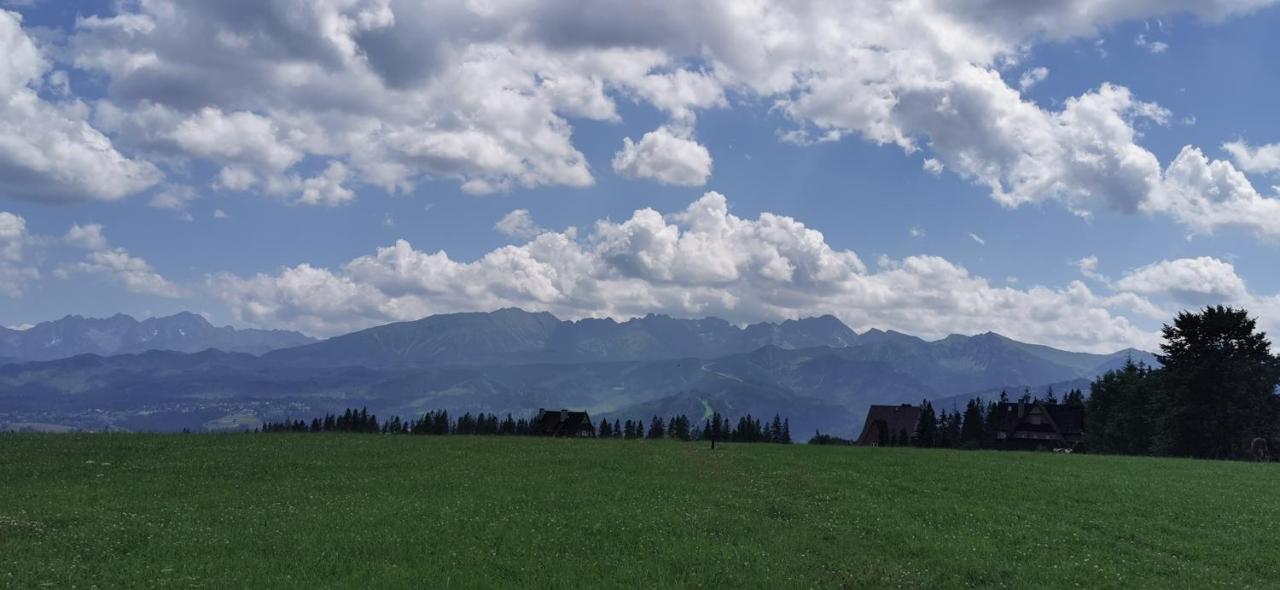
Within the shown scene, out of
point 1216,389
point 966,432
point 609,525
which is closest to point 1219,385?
point 1216,389

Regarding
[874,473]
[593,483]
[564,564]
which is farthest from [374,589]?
[874,473]

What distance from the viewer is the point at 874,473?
40.9 meters

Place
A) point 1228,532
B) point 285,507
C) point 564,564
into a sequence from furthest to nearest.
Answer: point 285,507, point 1228,532, point 564,564

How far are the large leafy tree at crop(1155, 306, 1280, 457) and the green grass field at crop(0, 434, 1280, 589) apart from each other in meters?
48.3

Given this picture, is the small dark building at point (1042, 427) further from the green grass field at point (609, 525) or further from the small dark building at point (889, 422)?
the green grass field at point (609, 525)

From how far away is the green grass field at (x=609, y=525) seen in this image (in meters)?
18.3

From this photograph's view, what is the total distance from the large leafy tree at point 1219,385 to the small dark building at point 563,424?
76304 mm

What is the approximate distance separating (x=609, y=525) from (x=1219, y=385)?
3298 inches

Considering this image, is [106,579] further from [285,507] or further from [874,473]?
[874,473]

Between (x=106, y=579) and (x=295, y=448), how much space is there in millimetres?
35031

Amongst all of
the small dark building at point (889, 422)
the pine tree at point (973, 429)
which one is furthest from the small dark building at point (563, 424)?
the pine tree at point (973, 429)

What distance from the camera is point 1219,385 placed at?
81625 millimetres

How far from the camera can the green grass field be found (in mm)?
18328

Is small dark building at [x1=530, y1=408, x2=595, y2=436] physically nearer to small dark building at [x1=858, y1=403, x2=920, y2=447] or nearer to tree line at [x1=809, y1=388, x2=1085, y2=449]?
tree line at [x1=809, y1=388, x2=1085, y2=449]
